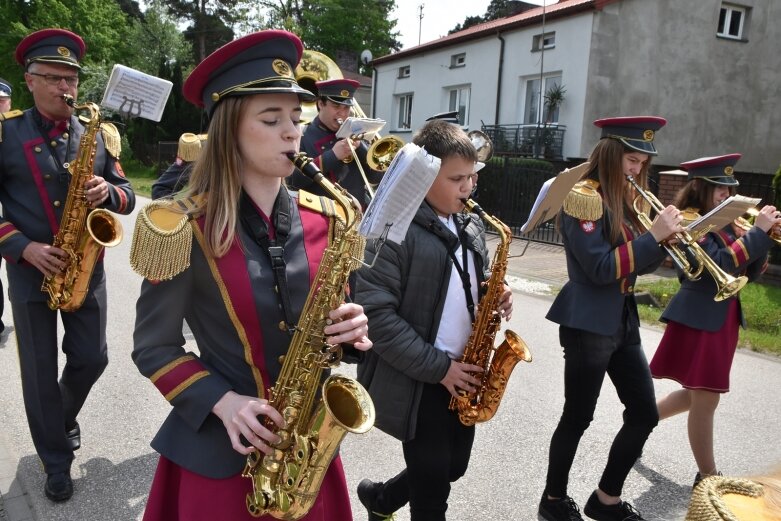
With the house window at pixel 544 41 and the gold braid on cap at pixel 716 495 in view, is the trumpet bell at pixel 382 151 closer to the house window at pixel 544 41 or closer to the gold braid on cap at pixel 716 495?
the gold braid on cap at pixel 716 495

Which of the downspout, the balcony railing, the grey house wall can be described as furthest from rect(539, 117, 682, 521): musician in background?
the downspout

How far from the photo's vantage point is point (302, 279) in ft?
6.38

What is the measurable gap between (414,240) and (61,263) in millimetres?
2001

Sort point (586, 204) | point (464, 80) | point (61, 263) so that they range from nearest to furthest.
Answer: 1. point (586, 204)
2. point (61, 263)
3. point (464, 80)

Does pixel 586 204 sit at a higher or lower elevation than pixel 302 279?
higher

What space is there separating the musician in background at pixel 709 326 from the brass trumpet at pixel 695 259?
0.47 ft

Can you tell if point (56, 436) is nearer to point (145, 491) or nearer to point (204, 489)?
point (145, 491)

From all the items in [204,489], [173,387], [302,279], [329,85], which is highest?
[329,85]

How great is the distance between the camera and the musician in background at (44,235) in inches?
138

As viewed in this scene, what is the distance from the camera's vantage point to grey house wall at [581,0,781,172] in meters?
18.5

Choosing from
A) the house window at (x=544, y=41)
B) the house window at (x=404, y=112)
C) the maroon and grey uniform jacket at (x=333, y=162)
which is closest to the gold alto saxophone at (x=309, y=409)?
the maroon and grey uniform jacket at (x=333, y=162)

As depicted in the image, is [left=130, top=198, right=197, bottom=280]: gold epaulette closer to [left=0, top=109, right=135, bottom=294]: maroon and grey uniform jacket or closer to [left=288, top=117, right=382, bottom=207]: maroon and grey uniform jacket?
[left=0, top=109, right=135, bottom=294]: maroon and grey uniform jacket

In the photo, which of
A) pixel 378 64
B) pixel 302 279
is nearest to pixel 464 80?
pixel 378 64

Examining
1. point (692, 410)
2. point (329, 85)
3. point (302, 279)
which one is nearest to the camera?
point (302, 279)
